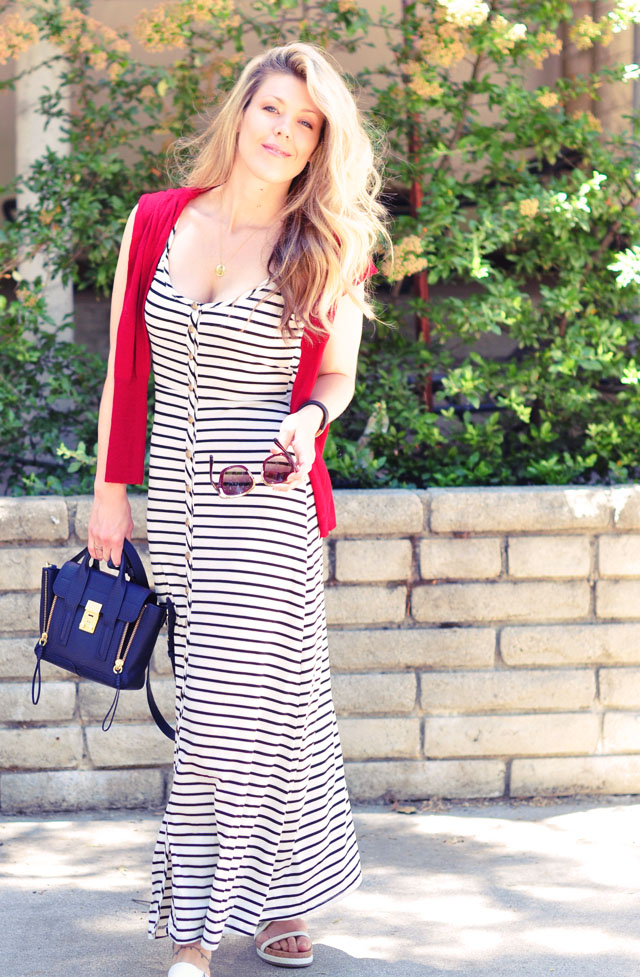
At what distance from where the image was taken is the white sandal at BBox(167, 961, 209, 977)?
249cm

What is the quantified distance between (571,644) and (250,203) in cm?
186

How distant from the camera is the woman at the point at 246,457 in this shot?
98.5 inches

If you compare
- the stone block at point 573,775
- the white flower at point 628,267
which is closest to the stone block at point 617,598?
the stone block at point 573,775

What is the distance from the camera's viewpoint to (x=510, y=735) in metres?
3.69

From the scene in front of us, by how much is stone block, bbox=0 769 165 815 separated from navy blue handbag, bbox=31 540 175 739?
40.7 inches

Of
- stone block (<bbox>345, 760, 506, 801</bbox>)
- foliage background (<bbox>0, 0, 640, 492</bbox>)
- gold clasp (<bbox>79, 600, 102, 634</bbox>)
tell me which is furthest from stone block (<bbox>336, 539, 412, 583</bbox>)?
gold clasp (<bbox>79, 600, 102, 634</bbox>)

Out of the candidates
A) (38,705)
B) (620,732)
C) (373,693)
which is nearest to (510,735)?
(620,732)

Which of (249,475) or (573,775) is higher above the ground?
(249,475)

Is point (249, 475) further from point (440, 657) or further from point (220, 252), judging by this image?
point (440, 657)

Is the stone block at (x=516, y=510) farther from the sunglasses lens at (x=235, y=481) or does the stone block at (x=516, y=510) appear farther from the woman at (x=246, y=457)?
the sunglasses lens at (x=235, y=481)

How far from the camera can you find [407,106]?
405cm

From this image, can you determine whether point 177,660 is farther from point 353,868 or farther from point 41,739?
point 41,739

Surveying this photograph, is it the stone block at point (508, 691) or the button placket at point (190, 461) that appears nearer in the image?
the button placket at point (190, 461)

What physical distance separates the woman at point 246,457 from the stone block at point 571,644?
45.3 inches
